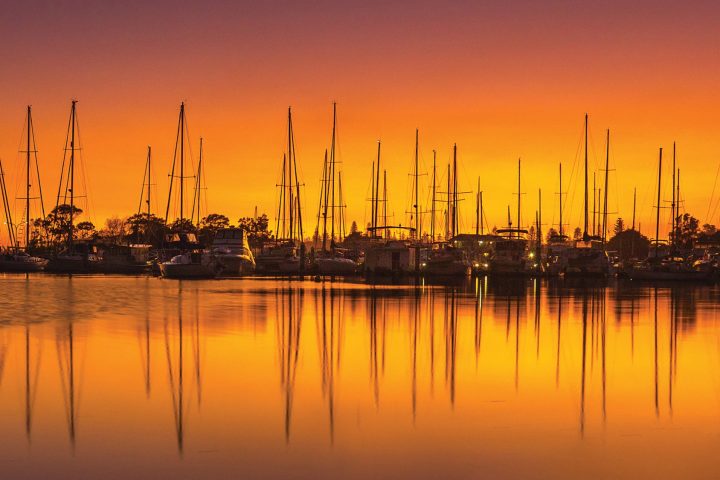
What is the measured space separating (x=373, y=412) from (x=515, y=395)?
10.3 ft

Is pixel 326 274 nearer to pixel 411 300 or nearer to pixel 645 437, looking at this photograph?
pixel 411 300

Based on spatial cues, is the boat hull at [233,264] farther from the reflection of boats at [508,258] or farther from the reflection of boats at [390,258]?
the reflection of boats at [508,258]

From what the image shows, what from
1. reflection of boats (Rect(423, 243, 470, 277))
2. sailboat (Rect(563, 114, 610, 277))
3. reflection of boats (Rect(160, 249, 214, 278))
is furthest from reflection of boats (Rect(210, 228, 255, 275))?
sailboat (Rect(563, 114, 610, 277))

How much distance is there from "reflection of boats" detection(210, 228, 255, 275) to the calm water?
50.7m

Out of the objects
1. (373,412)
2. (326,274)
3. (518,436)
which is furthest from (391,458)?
(326,274)

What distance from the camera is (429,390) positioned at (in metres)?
17.1

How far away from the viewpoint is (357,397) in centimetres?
1630

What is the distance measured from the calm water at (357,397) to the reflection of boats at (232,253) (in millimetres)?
50719

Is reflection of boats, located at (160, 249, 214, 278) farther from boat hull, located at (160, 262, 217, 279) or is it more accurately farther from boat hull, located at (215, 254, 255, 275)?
boat hull, located at (215, 254, 255, 275)

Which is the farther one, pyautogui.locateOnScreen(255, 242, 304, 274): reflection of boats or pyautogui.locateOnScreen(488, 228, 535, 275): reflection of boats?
pyautogui.locateOnScreen(255, 242, 304, 274): reflection of boats

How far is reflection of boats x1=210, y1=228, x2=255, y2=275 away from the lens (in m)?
84.5

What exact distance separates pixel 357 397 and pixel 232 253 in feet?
231

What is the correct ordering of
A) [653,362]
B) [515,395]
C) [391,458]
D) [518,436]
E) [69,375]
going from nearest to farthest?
[391,458] → [518,436] → [515,395] → [69,375] → [653,362]

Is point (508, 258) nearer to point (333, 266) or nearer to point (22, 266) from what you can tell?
point (333, 266)
